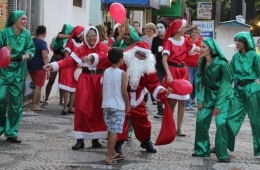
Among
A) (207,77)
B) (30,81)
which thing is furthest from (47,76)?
(207,77)

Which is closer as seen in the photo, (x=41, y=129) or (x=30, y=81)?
(x=41, y=129)

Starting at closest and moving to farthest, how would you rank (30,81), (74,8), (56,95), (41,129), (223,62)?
(223,62), (41,129), (30,81), (56,95), (74,8)

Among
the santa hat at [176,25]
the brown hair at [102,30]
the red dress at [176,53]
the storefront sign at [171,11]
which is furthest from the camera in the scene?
the storefront sign at [171,11]

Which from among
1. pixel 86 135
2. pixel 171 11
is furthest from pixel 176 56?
pixel 171 11

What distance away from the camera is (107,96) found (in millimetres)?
7340

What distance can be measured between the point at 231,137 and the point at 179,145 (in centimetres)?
95

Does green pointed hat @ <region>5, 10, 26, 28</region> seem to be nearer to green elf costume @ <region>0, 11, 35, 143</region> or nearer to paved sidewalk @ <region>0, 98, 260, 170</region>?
green elf costume @ <region>0, 11, 35, 143</region>

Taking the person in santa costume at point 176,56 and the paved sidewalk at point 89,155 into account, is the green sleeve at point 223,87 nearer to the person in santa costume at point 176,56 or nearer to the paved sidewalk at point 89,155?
the paved sidewalk at point 89,155

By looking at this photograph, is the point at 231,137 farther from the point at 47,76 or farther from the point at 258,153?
the point at 47,76

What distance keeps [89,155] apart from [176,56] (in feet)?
9.59

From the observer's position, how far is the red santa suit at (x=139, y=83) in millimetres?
7939

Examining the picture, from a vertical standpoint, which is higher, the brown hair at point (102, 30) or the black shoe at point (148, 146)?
the brown hair at point (102, 30)

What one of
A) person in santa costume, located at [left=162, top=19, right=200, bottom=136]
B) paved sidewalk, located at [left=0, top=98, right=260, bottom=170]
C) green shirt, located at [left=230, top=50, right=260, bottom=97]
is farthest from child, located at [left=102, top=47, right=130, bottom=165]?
person in santa costume, located at [left=162, top=19, right=200, bottom=136]

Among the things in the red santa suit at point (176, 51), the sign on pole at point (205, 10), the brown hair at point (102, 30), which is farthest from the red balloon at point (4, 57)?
the sign on pole at point (205, 10)
